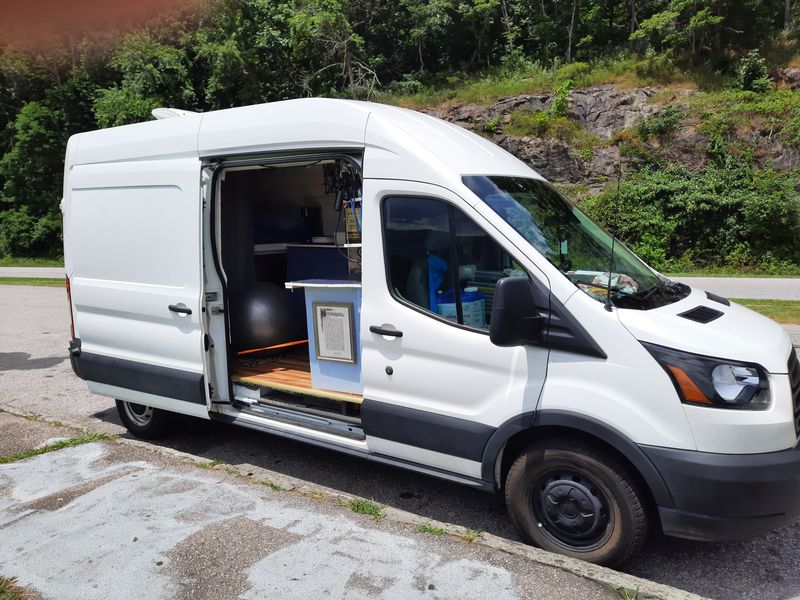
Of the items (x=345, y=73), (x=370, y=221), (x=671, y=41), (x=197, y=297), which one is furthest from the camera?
(x=345, y=73)

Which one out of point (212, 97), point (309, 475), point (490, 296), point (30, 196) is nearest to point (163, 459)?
point (309, 475)

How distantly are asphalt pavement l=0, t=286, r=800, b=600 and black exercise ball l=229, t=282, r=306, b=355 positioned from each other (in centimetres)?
90

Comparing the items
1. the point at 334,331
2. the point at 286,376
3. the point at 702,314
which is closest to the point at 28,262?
the point at 286,376

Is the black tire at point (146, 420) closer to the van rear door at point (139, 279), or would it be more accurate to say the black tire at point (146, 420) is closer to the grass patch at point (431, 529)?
the van rear door at point (139, 279)

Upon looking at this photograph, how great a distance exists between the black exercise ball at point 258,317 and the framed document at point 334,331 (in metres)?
1.01

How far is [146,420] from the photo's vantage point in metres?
5.69

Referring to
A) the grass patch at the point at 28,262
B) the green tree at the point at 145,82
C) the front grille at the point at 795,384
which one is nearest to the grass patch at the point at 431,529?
the front grille at the point at 795,384

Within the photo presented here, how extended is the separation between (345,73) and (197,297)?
27412 millimetres

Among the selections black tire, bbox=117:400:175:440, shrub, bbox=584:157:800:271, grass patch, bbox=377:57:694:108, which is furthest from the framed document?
grass patch, bbox=377:57:694:108

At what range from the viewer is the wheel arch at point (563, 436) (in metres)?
3.16

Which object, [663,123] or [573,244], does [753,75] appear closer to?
[663,123]

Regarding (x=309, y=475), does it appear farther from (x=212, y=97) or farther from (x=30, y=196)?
(x=30, y=196)

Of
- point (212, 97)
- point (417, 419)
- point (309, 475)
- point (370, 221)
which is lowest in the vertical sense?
point (309, 475)

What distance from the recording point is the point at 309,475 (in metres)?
4.88
